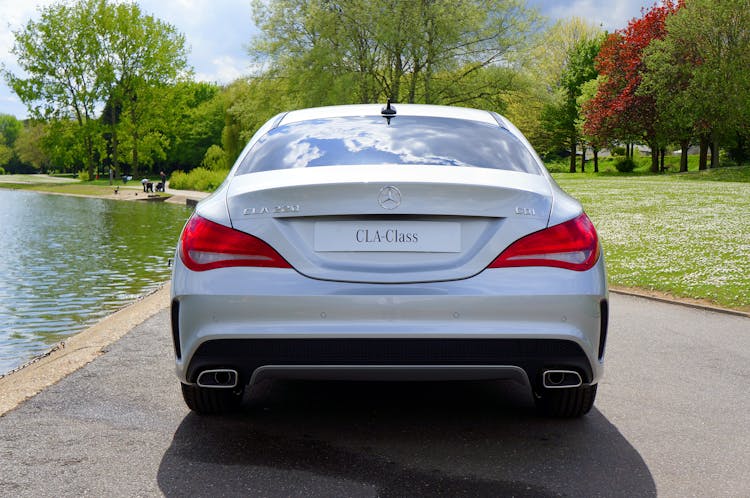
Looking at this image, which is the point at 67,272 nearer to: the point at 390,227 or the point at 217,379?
the point at 217,379

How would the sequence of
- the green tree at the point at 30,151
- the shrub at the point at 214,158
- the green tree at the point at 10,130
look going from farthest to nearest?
the green tree at the point at 10,130, the green tree at the point at 30,151, the shrub at the point at 214,158

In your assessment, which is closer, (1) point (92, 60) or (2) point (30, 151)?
(1) point (92, 60)

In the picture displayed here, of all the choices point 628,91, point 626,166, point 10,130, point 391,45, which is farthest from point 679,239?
point 10,130

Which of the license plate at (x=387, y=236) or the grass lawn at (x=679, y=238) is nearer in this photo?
the license plate at (x=387, y=236)

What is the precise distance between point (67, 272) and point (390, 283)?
1203cm

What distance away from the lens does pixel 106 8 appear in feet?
221

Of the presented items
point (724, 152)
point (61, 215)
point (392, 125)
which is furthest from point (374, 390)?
point (724, 152)

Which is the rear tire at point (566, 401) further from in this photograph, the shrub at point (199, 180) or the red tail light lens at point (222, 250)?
the shrub at point (199, 180)

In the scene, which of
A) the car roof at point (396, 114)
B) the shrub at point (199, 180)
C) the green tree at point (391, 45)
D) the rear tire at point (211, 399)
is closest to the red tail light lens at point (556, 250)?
the car roof at point (396, 114)

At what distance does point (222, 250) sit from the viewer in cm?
352

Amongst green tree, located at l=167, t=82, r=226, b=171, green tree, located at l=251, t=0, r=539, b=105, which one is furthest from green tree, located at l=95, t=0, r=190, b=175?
green tree, located at l=251, t=0, r=539, b=105

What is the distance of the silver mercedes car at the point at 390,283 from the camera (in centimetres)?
341

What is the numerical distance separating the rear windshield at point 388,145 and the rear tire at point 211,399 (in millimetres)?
1179

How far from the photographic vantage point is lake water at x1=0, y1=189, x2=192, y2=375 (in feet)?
29.2
